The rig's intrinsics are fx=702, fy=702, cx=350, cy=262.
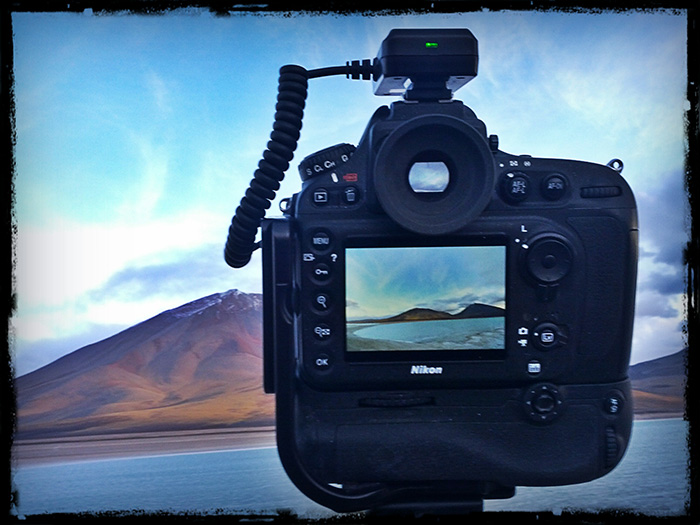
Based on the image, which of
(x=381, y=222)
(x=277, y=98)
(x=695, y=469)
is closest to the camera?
(x=381, y=222)

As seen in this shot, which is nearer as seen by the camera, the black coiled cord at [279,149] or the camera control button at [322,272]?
the camera control button at [322,272]

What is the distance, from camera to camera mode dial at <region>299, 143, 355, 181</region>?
44.4 inches

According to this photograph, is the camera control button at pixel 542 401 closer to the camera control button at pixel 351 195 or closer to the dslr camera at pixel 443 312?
the dslr camera at pixel 443 312

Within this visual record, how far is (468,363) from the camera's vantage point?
3.63ft

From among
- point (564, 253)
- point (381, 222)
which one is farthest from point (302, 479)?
point (564, 253)

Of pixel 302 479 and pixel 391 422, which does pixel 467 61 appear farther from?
pixel 302 479

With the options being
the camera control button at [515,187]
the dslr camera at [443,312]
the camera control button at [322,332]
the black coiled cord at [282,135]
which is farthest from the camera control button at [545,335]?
the black coiled cord at [282,135]

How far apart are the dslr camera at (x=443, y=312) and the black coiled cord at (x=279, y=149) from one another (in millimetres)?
88

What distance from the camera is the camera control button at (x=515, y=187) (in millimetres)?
1111

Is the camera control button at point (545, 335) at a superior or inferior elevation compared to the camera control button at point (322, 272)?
inferior

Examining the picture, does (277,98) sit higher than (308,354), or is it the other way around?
(277,98)

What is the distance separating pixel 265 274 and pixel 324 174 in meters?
0.19

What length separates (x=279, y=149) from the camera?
120 cm

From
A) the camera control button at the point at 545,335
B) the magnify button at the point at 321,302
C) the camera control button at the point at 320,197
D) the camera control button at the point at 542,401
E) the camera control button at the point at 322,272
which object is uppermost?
the camera control button at the point at 320,197
